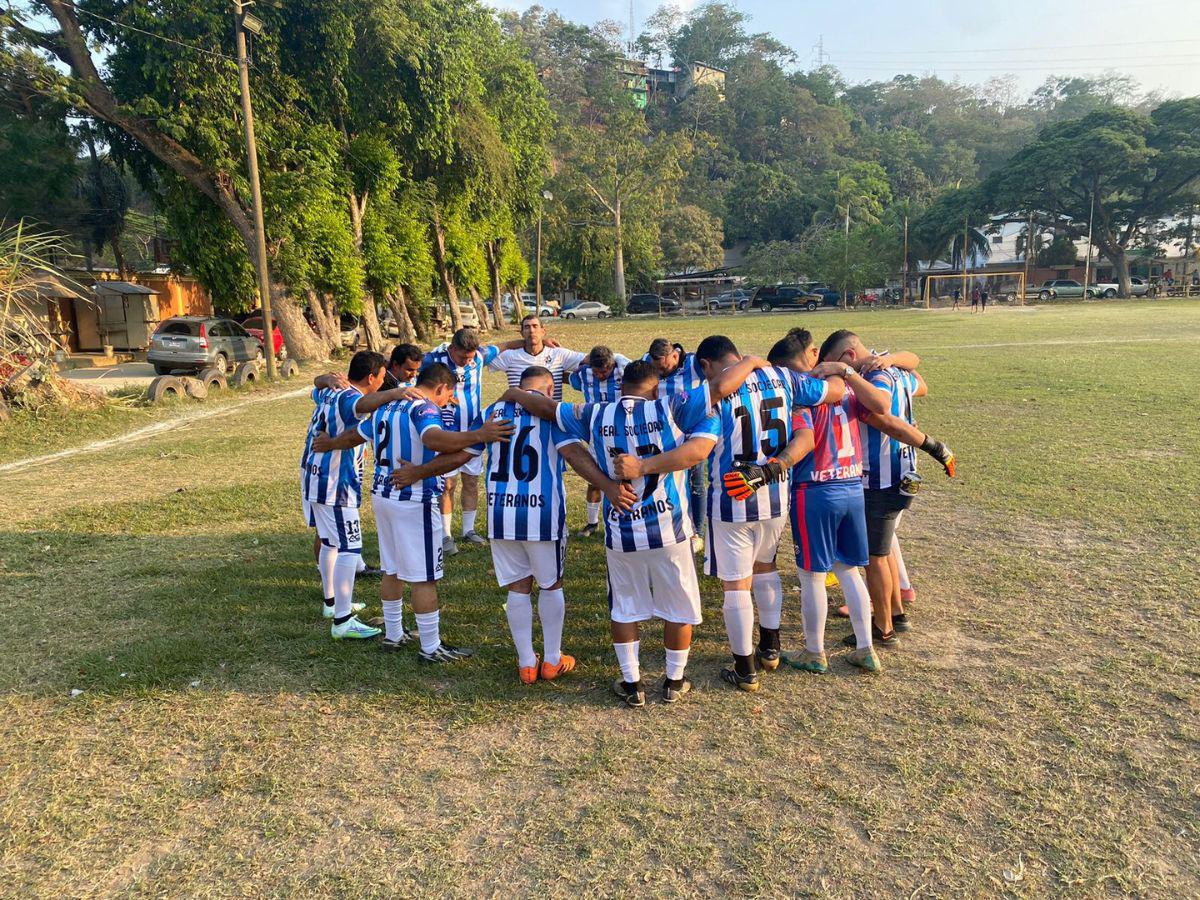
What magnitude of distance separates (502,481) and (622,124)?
5847 cm

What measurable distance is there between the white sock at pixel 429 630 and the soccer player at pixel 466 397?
1514 mm

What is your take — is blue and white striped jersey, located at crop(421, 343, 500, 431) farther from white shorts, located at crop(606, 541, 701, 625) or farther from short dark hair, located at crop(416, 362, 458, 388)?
white shorts, located at crop(606, 541, 701, 625)

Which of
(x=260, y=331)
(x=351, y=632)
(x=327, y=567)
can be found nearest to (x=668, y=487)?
(x=351, y=632)

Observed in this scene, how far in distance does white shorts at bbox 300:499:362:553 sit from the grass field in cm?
64

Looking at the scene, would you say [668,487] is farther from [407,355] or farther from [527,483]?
[407,355]

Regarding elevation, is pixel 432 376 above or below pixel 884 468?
above

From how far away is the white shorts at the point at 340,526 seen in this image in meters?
4.81

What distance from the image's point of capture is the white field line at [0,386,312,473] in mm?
10500

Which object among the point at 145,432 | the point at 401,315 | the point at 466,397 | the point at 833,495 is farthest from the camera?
the point at 401,315

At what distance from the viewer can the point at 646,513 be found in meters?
3.71

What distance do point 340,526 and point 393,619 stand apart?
68 centimetres

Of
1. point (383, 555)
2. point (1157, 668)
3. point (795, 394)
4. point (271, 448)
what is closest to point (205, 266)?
point (271, 448)

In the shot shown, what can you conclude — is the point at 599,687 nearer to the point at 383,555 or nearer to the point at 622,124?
the point at 383,555

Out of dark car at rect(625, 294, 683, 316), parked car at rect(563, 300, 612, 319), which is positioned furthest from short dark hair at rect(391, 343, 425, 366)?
dark car at rect(625, 294, 683, 316)
